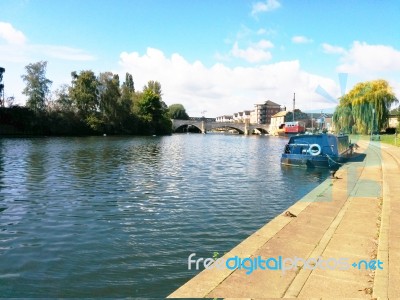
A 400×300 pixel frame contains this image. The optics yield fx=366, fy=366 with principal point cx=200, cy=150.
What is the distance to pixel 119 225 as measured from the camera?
10578mm

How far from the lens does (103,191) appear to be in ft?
52.3

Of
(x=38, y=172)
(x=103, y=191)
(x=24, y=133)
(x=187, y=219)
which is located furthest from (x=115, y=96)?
(x=187, y=219)

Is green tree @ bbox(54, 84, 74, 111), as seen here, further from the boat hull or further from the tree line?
the boat hull

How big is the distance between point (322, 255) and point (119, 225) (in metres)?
6.06

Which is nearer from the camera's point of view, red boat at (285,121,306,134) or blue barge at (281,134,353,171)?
blue barge at (281,134,353,171)

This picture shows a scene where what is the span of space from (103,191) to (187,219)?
19.9ft

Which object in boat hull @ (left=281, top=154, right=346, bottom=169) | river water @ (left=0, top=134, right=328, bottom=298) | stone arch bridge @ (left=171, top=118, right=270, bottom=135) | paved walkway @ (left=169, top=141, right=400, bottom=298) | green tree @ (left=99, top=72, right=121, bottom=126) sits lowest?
river water @ (left=0, top=134, right=328, bottom=298)

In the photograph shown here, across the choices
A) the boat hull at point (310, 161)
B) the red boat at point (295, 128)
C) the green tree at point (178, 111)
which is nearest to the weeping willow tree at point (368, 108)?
the boat hull at point (310, 161)

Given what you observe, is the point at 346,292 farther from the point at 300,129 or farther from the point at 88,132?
the point at 300,129

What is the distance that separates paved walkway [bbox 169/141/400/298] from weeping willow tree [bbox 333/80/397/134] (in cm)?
5512

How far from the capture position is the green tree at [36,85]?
252 ft

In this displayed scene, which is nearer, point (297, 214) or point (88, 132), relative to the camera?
point (297, 214)

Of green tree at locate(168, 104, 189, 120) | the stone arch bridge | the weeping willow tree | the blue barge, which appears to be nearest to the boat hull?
the blue barge

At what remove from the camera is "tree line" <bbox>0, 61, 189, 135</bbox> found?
76.8 meters
